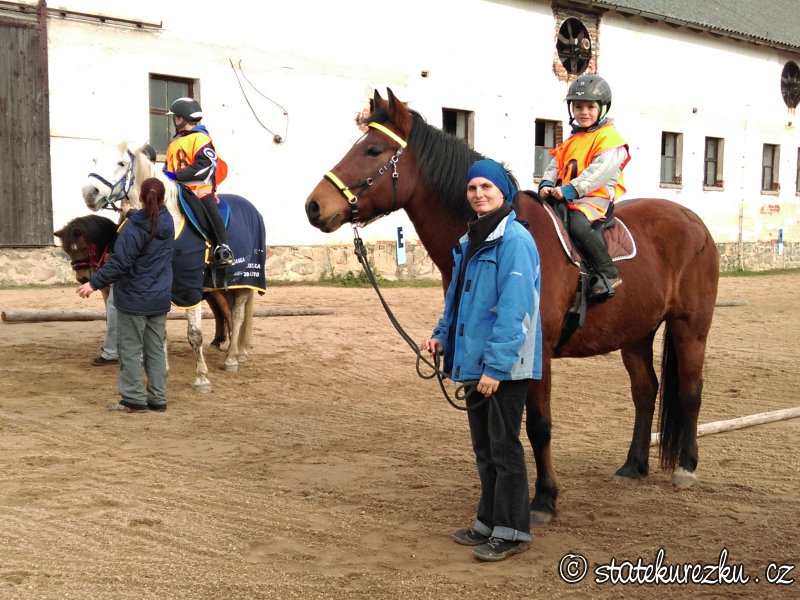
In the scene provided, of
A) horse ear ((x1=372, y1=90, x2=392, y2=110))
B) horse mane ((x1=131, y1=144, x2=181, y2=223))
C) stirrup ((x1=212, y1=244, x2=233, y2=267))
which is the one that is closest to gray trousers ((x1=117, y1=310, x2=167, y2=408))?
horse mane ((x1=131, y1=144, x2=181, y2=223))

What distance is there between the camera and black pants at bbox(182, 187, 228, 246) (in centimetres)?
835

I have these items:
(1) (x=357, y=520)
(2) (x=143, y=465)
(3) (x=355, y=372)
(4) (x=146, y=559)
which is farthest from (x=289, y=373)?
(4) (x=146, y=559)

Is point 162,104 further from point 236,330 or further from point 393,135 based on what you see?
point 393,135

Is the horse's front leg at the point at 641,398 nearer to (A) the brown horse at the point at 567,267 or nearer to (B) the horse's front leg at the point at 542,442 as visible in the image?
(A) the brown horse at the point at 567,267

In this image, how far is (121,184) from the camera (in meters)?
7.67

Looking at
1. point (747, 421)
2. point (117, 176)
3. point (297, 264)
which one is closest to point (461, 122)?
point (297, 264)

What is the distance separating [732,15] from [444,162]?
1065 inches

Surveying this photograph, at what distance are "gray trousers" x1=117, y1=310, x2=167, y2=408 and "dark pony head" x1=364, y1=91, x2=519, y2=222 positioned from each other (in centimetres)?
317

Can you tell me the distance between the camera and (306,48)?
18.4 meters

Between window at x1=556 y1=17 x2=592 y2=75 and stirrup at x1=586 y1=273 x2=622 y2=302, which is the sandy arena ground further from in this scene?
window at x1=556 y1=17 x2=592 y2=75

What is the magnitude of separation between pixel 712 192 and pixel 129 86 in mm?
18314

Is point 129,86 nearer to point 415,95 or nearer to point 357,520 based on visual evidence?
point 415,95

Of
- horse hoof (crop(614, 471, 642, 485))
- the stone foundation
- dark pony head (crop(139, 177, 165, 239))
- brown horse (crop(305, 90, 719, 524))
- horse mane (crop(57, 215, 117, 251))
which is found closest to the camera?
brown horse (crop(305, 90, 719, 524))

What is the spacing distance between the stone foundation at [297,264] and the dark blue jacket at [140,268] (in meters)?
8.66
